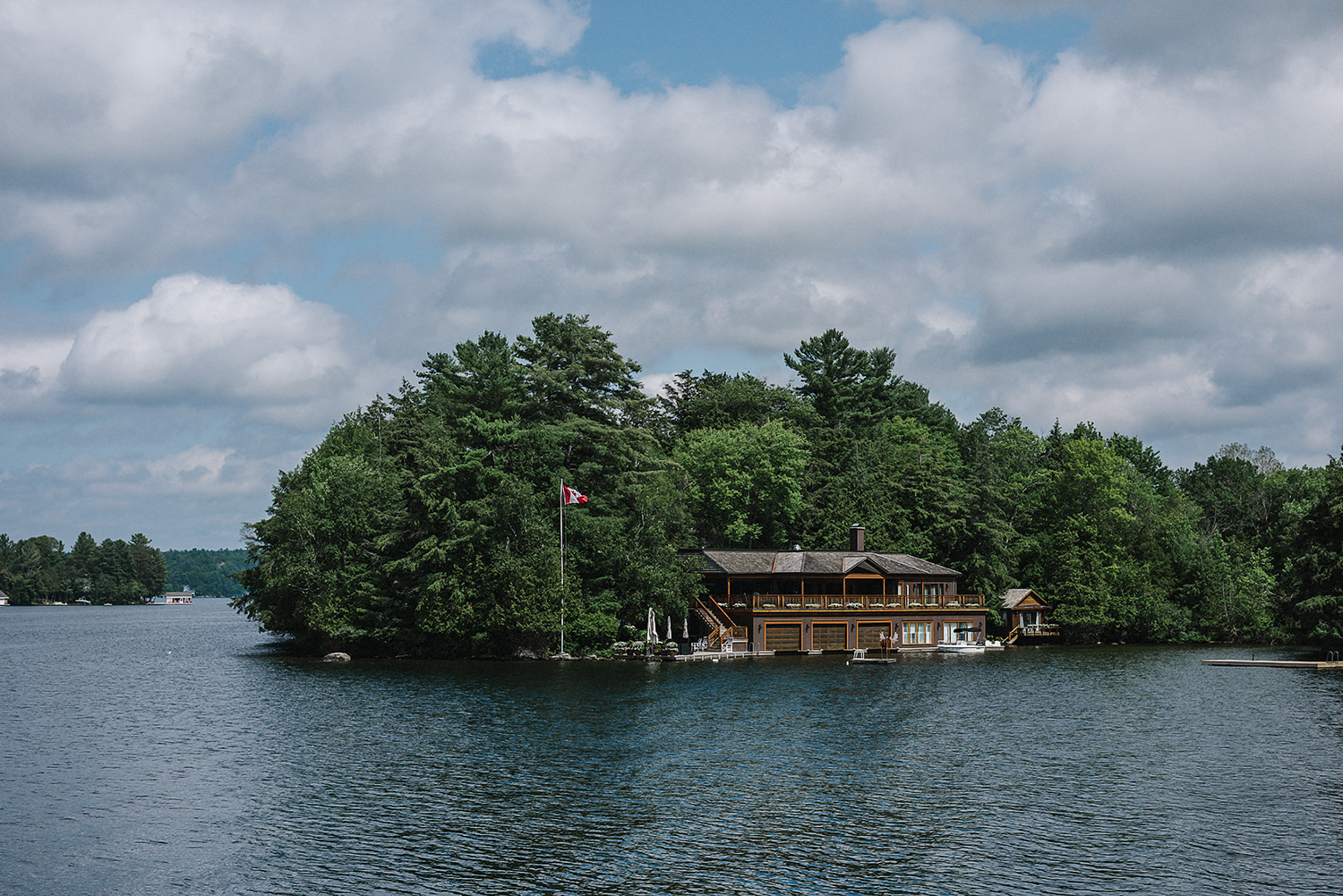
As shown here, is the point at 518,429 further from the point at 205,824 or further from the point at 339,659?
the point at 205,824

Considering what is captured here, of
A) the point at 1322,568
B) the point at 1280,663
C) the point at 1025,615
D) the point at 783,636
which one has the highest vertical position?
the point at 1322,568

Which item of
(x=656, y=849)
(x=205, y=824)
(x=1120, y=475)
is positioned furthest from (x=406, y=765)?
(x=1120, y=475)

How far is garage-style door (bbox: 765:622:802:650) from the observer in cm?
8488

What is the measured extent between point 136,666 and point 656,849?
65.9 meters

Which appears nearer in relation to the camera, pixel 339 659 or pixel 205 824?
pixel 205 824

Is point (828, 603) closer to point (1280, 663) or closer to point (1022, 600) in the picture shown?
point (1022, 600)

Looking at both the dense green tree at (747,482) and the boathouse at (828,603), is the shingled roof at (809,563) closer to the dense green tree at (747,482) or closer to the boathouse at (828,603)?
the boathouse at (828,603)

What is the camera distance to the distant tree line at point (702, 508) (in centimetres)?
7731

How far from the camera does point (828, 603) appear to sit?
8744cm

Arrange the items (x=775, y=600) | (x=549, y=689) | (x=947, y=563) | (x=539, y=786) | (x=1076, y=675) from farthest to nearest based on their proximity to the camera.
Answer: (x=947, y=563), (x=775, y=600), (x=1076, y=675), (x=549, y=689), (x=539, y=786)

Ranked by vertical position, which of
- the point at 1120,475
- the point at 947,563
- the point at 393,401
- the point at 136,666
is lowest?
the point at 136,666

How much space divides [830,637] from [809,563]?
255 inches

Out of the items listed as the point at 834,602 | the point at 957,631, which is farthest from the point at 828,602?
the point at 957,631

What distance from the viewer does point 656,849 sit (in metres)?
28.1
